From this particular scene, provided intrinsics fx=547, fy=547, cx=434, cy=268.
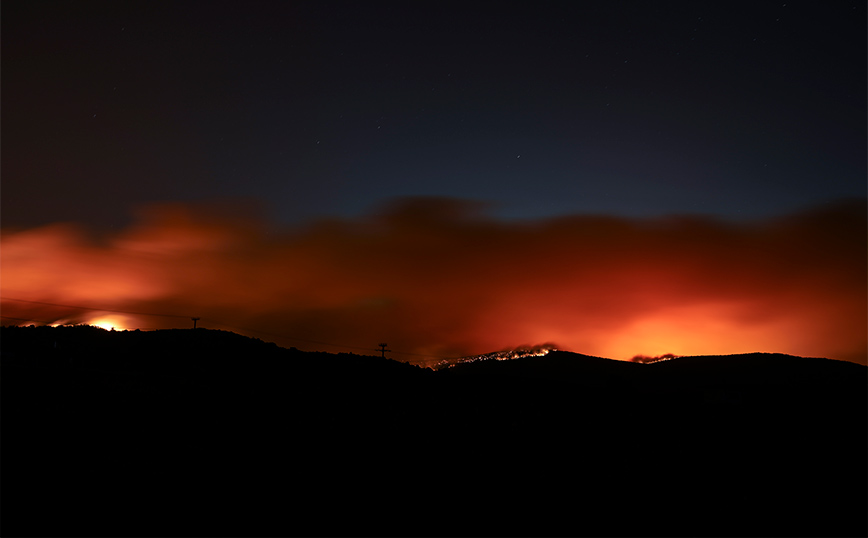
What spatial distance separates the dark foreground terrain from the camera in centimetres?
2011

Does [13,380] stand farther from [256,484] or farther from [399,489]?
[399,489]

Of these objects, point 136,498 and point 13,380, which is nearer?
point 136,498

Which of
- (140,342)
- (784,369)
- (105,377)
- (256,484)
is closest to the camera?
(256,484)

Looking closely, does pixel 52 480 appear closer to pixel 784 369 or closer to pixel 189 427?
pixel 189 427

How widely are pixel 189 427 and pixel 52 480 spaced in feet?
23.8

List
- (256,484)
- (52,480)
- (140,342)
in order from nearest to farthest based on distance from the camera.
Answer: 1. (52,480)
2. (256,484)
3. (140,342)

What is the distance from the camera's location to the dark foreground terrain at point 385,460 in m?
20.1

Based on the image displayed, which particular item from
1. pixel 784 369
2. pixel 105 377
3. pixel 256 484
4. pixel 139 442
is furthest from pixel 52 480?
pixel 784 369

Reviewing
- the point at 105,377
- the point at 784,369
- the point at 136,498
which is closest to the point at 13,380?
the point at 105,377

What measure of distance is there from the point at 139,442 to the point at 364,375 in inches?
1189

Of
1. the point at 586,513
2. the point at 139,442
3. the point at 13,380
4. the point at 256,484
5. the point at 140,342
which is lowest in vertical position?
the point at 586,513

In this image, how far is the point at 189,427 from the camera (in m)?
26.1

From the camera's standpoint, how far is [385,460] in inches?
1086

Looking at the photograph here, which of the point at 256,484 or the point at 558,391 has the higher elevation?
Answer: the point at 558,391
